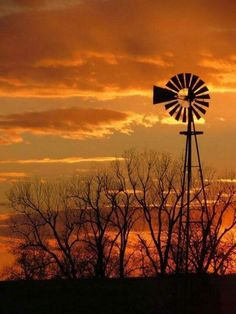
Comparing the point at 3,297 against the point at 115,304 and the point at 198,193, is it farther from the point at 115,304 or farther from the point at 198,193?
the point at 198,193

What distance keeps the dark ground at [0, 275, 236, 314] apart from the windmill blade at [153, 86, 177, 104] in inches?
265

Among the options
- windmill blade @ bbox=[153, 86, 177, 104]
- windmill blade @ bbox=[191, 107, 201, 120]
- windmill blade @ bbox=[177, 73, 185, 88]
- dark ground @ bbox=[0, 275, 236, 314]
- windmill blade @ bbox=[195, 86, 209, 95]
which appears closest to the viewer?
dark ground @ bbox=[0, 275, 236, 314]

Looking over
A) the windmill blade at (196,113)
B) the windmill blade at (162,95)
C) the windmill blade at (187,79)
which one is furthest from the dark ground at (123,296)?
the windmill blade at (187,79)

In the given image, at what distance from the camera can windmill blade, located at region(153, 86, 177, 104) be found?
30.2 meters

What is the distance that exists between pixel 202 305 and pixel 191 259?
20.1 meters

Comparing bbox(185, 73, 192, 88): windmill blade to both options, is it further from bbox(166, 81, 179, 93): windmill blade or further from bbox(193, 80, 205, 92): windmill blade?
bbox(166, 81, 179, 93): windmill blade

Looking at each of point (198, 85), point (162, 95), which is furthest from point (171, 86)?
point (198, 85)

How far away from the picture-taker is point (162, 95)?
99.5 feet

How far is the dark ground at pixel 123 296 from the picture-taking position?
28078 millimetres

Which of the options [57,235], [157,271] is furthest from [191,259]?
[57,235]

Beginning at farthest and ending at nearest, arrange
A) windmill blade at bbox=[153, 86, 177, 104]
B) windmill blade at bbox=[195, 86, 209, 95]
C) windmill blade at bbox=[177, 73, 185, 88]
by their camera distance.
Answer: windmill blade at bbox=[195, 86, 209, 95] < windmill blade at bbox=[177, 73, 185, 88] < windmill blade at bbox=[153, 86, 177, 104]

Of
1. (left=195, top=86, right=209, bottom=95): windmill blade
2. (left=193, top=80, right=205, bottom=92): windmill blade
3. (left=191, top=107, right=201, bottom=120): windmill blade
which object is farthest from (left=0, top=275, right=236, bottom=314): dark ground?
(left=193, top=80, right=205, bottom=92): windmill blade

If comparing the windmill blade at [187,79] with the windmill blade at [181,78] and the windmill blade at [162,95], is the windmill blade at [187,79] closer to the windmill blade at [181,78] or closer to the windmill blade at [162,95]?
the windmill blade at [181,78]

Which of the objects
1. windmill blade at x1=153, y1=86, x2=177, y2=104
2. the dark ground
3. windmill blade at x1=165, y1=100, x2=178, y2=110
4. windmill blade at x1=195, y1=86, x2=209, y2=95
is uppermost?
windmill blade at x1=195, y1=86, x2=209, y2=95
